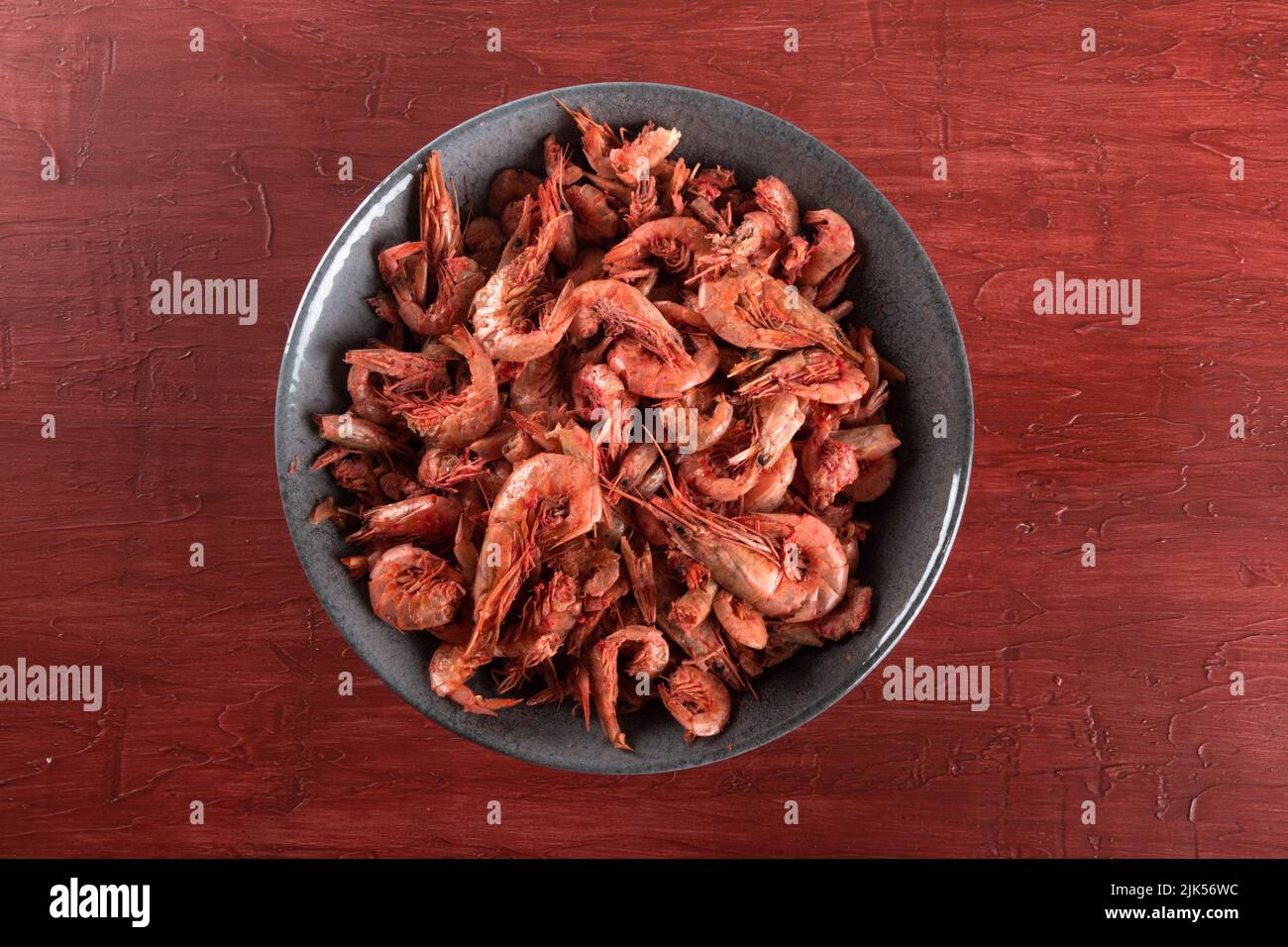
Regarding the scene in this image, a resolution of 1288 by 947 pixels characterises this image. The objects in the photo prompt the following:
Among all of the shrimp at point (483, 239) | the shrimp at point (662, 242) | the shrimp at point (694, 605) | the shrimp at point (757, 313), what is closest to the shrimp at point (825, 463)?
the shrimp at point (757, 313)

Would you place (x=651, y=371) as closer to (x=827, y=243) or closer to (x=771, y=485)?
(x=771, y=485)

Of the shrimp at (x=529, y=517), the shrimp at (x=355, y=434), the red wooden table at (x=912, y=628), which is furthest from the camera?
the red wooden table at (x=912, y=628)

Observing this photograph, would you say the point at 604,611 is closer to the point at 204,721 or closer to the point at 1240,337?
the point at 204,721

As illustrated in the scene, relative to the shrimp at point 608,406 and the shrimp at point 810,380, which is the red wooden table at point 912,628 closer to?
the shrimp at point 810,380

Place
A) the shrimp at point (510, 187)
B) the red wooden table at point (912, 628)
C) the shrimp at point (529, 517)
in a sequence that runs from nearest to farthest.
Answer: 1. the shrimp at point (529, 517)
2. the shrimp at point (510, 187)
3. the red wooden table at point (912, 628)

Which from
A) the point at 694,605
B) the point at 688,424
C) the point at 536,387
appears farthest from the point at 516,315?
the point at 694,605

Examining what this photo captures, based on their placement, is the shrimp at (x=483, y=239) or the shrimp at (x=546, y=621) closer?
the shrimp at (x=546, y=621)

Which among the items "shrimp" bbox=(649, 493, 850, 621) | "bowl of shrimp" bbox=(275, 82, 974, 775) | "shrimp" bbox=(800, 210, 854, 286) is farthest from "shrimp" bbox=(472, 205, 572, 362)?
"shrimp" bbox=(800, 210, 854, 286)
